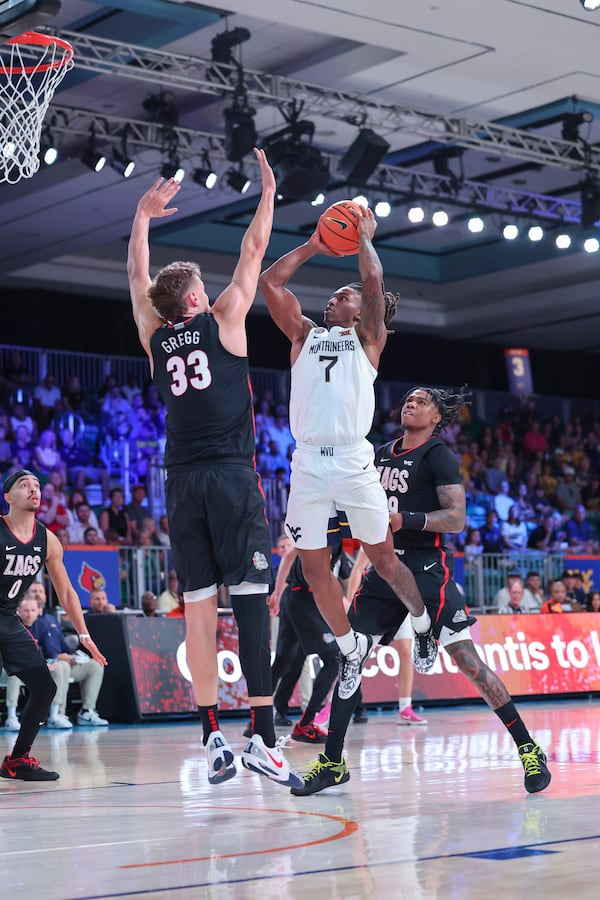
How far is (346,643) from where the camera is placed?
665cm

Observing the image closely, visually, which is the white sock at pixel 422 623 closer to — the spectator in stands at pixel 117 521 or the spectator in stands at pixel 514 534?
the spectator in stands at pixel 117 521

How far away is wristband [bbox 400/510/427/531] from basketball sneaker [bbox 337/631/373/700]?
654mm

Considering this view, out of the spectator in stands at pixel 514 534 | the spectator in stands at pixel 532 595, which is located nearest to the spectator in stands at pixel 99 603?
the spectator in stands at pixel 532 595

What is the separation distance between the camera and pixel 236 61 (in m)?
15.3

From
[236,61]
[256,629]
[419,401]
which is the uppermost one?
[236,61]

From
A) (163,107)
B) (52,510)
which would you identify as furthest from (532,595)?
(163,107)

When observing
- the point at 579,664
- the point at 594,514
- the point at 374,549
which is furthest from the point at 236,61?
the point at 594,514

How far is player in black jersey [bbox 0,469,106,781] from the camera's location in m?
8.07

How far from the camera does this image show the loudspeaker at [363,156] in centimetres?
1633

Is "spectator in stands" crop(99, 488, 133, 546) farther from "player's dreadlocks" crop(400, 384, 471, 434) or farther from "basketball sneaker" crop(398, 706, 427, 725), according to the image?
"player's dreadlocks" crop(400, 384, 471, 434)

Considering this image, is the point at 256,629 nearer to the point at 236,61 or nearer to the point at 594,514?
the point at 236,61

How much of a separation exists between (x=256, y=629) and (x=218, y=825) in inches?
37.7

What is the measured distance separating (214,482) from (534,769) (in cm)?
223

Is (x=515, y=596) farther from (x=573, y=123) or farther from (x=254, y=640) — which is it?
(x=254, y=640)
